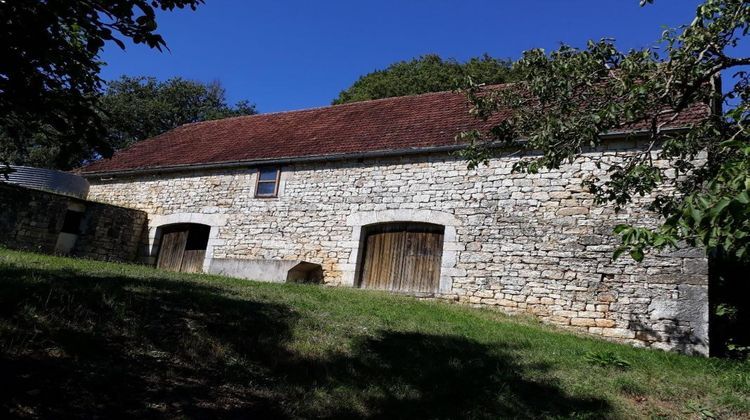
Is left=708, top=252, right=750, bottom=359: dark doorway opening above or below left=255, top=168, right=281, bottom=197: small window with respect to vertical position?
below

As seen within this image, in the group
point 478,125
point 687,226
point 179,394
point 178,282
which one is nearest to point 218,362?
point 179,394

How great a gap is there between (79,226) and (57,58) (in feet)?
38.8

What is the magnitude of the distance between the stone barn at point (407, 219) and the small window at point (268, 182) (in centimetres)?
4

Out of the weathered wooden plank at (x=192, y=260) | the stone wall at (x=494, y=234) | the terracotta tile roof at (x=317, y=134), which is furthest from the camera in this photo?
the weathered wooden plank at (x=192, y=260)

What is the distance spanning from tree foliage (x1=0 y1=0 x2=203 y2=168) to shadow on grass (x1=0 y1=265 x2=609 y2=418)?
1.66 m

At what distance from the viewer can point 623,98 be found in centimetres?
559

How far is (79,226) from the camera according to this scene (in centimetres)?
1347

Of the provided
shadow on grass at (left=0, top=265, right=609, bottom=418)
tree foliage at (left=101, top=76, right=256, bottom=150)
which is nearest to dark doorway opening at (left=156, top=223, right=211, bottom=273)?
shadow on grass at (left=0, top=265, right=609, bottom=418)

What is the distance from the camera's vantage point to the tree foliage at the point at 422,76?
75.4 feet

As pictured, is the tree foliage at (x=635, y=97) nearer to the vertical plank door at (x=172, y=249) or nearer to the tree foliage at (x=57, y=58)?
the tree foliage at (x=57, y=58)

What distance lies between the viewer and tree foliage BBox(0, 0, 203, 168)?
3.09 meters

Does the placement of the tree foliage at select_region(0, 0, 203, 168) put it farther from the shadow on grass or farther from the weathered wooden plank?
the weathered wooden plank

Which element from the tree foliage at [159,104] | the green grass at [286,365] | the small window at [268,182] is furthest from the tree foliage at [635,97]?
the tree foliage at [159,104]

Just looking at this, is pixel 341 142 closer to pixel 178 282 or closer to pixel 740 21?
pixel 178 282
